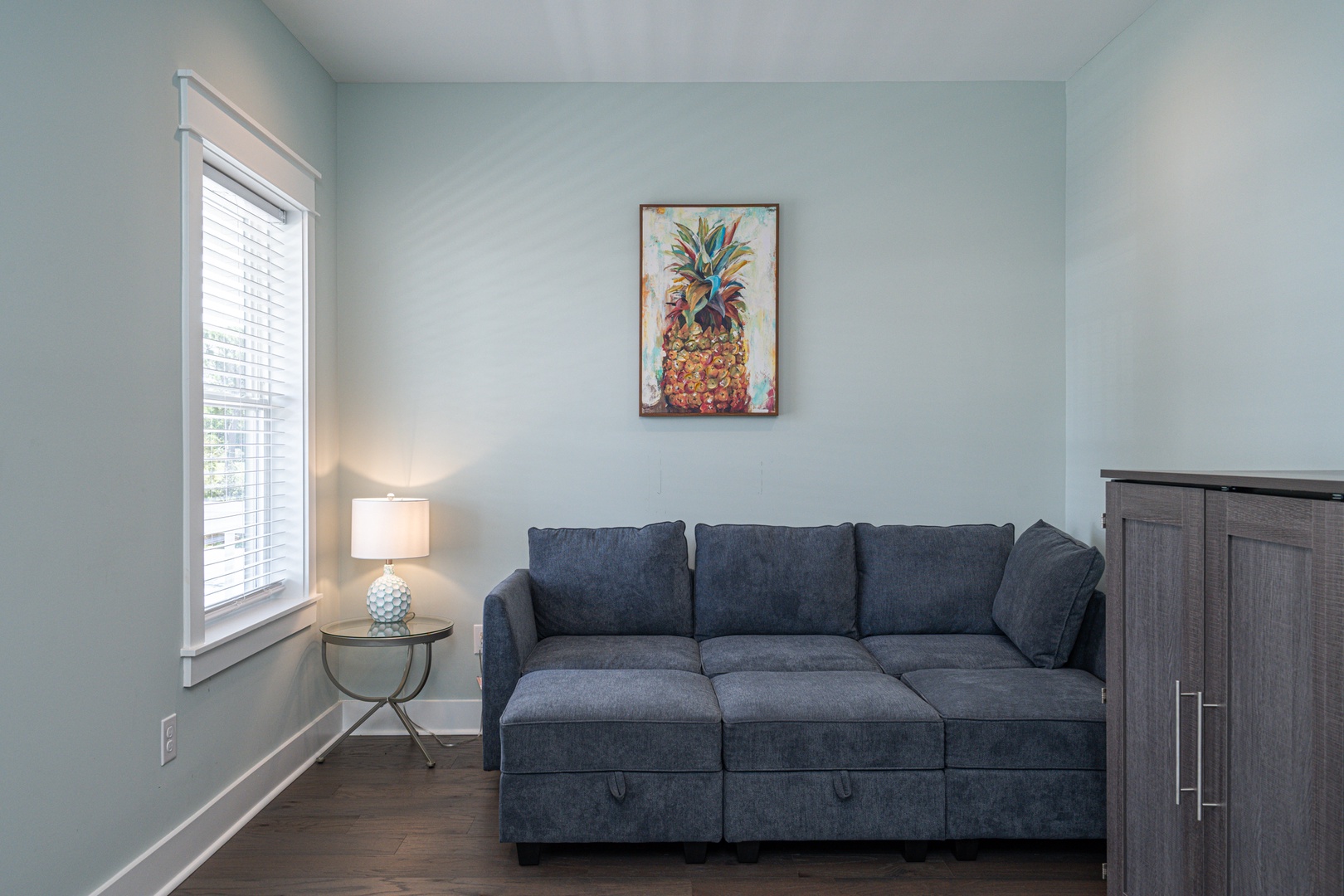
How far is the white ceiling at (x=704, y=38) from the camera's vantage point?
2.97 meters

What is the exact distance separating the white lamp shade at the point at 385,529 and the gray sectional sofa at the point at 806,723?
466 millimetres

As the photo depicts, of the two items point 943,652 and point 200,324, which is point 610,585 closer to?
point 943,652

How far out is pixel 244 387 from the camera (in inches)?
113

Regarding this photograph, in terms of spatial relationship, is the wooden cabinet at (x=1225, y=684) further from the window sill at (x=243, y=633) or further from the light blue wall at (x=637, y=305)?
the window sill at (x=243, y=633)

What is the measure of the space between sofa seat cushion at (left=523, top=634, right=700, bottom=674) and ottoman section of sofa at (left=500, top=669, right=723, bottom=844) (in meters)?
0.41

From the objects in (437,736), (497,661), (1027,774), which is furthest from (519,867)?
(1027,774)

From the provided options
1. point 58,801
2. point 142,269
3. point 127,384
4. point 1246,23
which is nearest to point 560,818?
point 58,801

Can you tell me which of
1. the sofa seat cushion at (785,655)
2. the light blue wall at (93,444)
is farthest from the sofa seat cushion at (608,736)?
the light blue wall at (93,444)

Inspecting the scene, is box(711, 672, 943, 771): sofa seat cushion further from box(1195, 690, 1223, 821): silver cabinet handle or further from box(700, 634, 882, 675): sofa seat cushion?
box(1195, 690, 1223, 821): silver cabinet handle

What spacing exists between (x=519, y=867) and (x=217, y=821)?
933 mm

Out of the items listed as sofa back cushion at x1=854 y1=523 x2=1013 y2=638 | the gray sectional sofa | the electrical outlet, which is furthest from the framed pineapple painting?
the electrical outlet

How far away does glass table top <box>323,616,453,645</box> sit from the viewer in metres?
3.10

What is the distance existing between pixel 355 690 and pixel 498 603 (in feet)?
3.98

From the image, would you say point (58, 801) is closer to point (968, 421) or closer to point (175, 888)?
point (175, 888)
